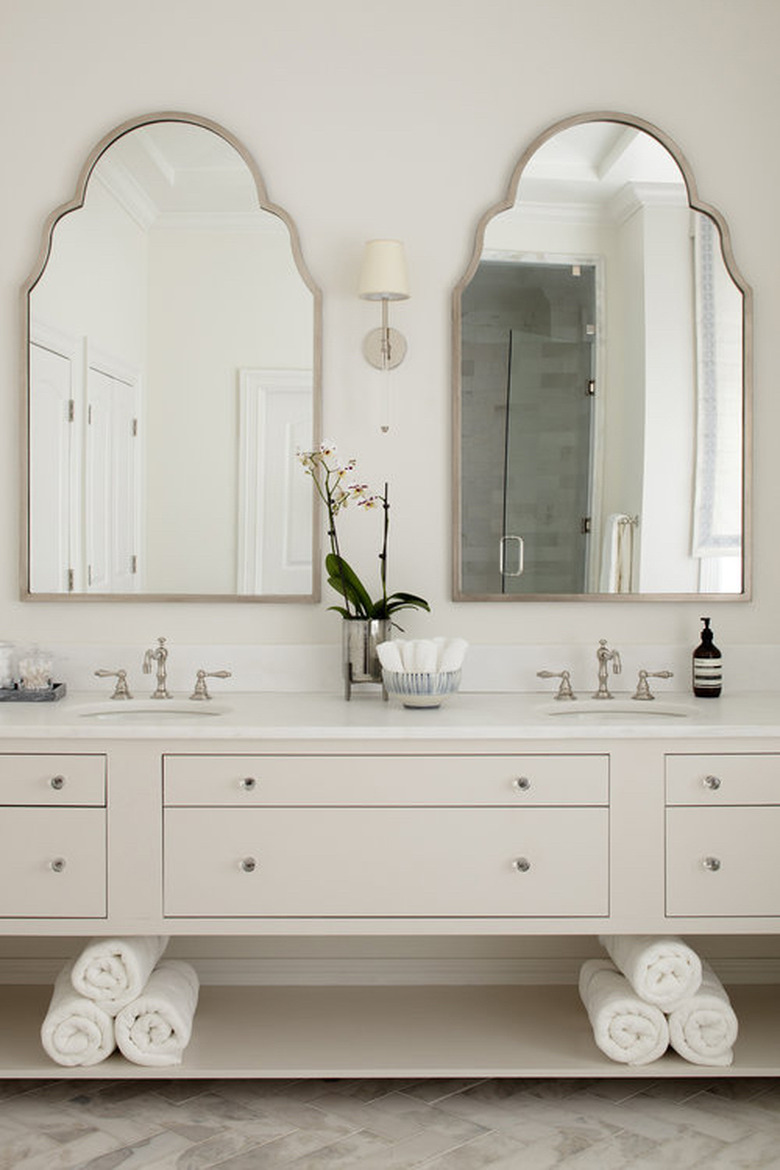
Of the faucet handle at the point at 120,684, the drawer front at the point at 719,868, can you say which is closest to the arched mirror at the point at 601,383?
the drawer front at the point at 719,868

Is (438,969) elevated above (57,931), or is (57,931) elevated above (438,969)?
(57,931)

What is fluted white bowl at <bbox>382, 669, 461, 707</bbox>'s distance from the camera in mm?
2742

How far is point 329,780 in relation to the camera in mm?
2535

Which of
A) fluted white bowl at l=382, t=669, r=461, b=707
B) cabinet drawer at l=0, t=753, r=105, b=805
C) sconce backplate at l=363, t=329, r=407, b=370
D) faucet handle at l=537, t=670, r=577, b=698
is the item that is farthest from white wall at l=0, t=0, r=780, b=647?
cabinet drawer at l=0, t=753, r=105, b=805

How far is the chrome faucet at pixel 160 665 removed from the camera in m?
2.97

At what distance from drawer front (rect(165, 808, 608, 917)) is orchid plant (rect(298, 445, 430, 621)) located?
564mm

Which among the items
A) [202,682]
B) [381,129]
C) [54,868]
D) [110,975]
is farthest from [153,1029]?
[381,129]

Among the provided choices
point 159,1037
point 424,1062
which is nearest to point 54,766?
point 159,1037

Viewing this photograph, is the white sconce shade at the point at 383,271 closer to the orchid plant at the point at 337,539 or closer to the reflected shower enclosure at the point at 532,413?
the reflected shower enclosure at the point at 532,413

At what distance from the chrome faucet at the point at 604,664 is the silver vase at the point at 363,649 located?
534mm

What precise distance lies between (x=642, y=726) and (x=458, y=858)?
466mm

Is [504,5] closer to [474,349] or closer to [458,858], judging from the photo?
[474,349]

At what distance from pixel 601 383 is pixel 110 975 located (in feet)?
5.86

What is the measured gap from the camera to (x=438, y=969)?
3.09 meters
